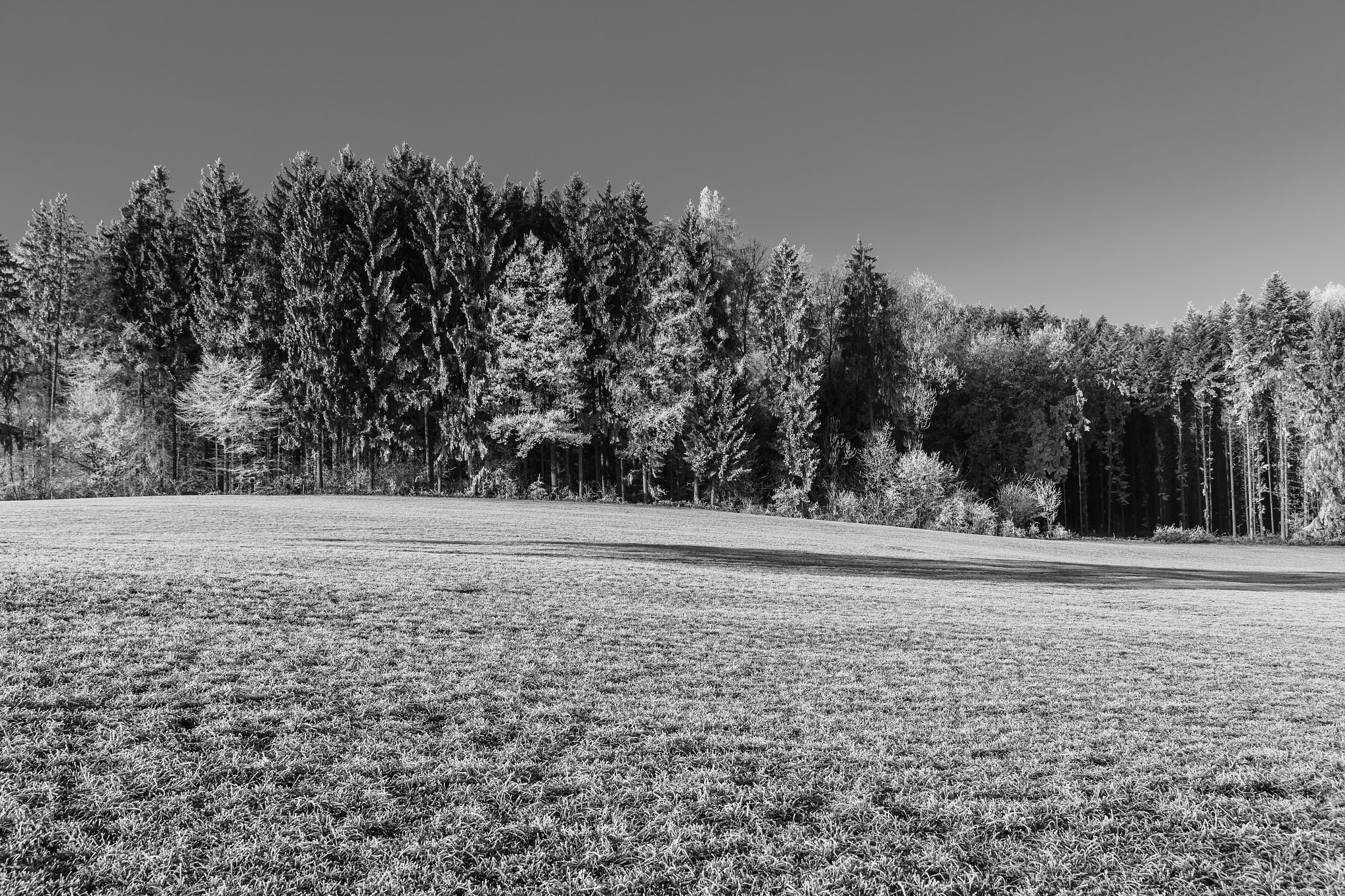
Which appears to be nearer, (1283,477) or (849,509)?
(849,509)

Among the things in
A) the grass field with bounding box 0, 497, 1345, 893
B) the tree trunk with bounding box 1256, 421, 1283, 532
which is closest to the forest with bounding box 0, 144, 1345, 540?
the tree trunk with bounding box 1256, 421, 1283, 532

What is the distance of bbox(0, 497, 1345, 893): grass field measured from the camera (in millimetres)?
3754

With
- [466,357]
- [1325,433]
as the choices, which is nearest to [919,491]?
[466,357]

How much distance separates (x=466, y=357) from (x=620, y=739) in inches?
1435

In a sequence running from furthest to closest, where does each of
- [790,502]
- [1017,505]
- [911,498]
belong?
[1017,505]
[911,498]
[790,502]

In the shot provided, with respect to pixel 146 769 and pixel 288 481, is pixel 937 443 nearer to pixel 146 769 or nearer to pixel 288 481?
pixel 288 481

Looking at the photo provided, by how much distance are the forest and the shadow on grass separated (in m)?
16.5

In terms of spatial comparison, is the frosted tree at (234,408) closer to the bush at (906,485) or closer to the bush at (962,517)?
the bush at (906,485)

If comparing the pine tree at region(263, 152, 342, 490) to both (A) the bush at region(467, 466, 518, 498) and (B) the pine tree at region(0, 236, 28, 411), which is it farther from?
(B) the pine tree at region(0, 236, 28, 411)

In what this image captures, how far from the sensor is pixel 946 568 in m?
20.4

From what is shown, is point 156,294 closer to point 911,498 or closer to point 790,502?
point 790,502

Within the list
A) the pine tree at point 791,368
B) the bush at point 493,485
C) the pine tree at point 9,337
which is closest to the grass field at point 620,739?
the bush at point 493,485

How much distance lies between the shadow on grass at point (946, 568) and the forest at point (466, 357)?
54.1 ft

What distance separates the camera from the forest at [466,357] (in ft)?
129
